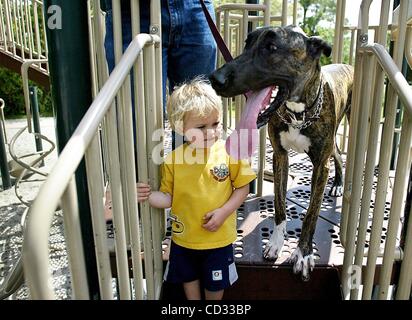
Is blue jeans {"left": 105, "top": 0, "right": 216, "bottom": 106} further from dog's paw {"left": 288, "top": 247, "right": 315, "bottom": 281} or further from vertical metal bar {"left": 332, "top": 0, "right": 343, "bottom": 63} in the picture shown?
vertical metal bar {"left": 332, "top": 0, "right": 343, "bottom": 63}

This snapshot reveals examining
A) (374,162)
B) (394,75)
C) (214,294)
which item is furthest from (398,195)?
(214,294)

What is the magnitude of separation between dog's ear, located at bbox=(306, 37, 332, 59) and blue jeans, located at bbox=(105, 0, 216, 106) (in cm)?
58

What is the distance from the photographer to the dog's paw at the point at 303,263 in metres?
2.17

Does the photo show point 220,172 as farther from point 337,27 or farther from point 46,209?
point 337,27

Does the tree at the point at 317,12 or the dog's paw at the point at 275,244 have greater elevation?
the tree at the point at 317,12

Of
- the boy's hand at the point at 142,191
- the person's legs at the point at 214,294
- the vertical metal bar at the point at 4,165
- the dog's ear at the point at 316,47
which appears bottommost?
the vertical metal bar at the point at 4,165

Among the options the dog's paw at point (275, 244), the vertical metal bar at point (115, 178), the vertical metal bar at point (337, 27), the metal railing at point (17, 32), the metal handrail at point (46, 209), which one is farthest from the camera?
the metal railing at point (17, 32)

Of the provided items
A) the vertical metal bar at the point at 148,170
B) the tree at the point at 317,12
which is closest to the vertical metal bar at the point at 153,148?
the vertical metal bar at the point at 148,170

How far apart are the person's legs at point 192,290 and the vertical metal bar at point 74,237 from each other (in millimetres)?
1119

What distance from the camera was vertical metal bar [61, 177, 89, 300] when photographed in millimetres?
921

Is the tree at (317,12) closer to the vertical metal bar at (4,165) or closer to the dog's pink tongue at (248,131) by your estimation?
the vertical metal bar at (4,165)

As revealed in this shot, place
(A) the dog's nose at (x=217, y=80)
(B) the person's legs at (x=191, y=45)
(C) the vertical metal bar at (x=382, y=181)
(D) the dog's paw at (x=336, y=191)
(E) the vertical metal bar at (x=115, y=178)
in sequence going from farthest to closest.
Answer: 1. (D) the dog's paw at (x=336, y=191)
2. (B) the person's legs at (x=191, y=45)
3. (A) the dog's nose at (x=217, y=80)
4. (C) the vertical metal bar at (x=382, y=181)
5. (E) the vertical metal bar at (x=115, y=178)

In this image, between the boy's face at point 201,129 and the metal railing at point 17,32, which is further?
the metal railing at point 17,32

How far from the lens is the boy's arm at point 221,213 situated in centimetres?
190
